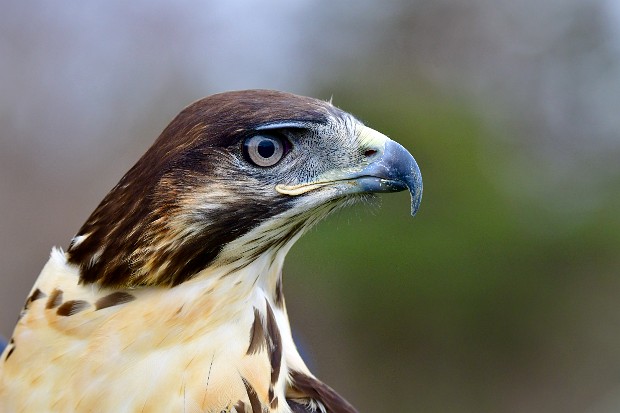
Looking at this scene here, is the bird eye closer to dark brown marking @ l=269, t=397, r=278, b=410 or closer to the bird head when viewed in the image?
the bird head

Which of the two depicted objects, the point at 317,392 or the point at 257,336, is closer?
the point at 257,336

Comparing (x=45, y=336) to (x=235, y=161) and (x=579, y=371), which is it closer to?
(x=235, y=161)

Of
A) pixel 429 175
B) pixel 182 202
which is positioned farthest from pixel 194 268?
pixel 429 175

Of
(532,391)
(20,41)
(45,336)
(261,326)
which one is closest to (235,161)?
(261,326)

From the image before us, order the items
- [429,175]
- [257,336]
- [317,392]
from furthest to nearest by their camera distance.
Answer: [429,175]
[317,392]
[257,336]

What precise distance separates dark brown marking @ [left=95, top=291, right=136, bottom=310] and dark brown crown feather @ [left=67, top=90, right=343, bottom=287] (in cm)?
3

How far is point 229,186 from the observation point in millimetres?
2059

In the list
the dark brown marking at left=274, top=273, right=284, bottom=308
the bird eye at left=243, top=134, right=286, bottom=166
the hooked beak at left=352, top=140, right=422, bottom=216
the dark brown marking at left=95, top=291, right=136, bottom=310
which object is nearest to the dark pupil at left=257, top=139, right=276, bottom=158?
the bird eye at left=243, top=134, right=286, bottom=166

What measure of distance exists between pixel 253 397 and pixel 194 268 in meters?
0.36

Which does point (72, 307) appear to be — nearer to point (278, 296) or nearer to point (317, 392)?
point (278, 296)

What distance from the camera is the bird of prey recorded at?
6.52 feet

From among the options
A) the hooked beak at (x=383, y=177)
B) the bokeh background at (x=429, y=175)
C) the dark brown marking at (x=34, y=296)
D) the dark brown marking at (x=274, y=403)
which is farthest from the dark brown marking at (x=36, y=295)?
the bokeh background at (x=429, y=175)

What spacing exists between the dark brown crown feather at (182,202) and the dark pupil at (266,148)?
55mm

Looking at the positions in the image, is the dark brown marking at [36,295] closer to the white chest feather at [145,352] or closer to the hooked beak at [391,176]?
the white chest feather at [145,352]
